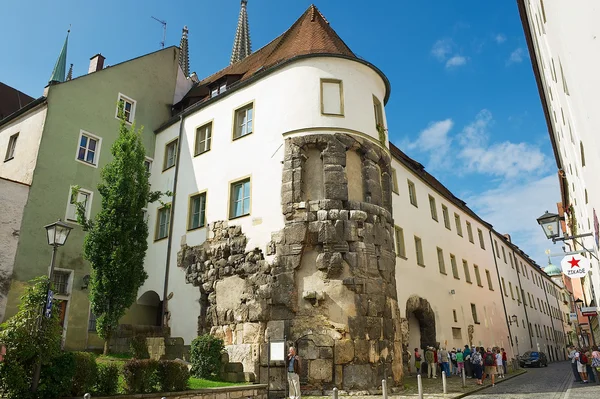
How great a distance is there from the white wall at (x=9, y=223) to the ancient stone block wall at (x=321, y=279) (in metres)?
7.19

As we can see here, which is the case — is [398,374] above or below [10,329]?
below

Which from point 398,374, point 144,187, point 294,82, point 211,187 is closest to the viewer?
point 398,374

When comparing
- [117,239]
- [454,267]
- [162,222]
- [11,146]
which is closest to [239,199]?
[117,239]

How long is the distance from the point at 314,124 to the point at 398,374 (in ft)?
29.7

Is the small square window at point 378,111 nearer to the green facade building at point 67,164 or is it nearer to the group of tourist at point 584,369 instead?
the green facade building at point 67,164

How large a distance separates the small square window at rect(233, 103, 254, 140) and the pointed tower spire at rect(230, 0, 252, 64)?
40473 millimetres

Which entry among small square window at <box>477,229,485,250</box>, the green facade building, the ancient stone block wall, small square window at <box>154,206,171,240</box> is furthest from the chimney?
small square window at <box>477,229,485,250</box>

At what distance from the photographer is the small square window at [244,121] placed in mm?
18203

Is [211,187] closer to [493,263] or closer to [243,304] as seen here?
[243,304]

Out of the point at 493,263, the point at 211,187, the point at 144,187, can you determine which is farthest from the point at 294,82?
the point at 493,263

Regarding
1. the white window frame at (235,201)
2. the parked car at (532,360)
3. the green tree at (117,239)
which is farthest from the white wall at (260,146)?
the parked car at (532,360)

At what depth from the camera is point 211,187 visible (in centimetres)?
1862

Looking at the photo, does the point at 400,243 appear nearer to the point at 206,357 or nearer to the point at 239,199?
the point at 239,199

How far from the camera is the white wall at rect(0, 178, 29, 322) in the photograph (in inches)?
649
